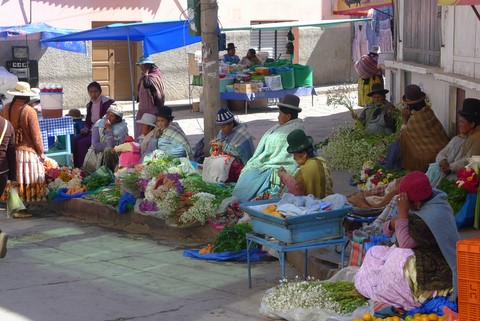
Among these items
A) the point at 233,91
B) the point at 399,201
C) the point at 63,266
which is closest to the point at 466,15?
the point at 399,201

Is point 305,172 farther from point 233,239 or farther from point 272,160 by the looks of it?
point 272,160

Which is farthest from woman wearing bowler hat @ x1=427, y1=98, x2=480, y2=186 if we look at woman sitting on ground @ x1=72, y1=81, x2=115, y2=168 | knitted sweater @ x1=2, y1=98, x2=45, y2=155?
woman sitting on ground @ x1=72, y1=81, x2=115, y2=168

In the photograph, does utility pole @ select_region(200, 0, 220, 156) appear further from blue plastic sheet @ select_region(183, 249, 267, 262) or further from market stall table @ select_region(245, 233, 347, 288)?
market stall table @ select_region(245, 233, 347, 288)

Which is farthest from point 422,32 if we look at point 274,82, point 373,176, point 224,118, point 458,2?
point 274,82

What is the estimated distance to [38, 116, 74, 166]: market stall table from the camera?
44.8ft

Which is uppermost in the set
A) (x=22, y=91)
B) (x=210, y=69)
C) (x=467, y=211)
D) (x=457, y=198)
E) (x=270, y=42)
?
(x=270, y=42)

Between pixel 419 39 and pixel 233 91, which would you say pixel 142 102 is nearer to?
pixel 419 39

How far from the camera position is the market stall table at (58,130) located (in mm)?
13642

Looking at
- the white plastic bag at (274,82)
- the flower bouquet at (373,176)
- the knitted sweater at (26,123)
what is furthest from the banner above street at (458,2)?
the white plastic bag at (274,82)

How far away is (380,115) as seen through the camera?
13.0 meters

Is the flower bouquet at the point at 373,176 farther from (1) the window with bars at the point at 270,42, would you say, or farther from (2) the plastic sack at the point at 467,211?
(1) the window with bars at the point at 270,42

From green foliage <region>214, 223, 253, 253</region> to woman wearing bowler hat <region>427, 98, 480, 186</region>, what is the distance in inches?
81.8

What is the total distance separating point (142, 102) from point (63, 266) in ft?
19.3

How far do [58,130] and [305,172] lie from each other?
6.15 m
